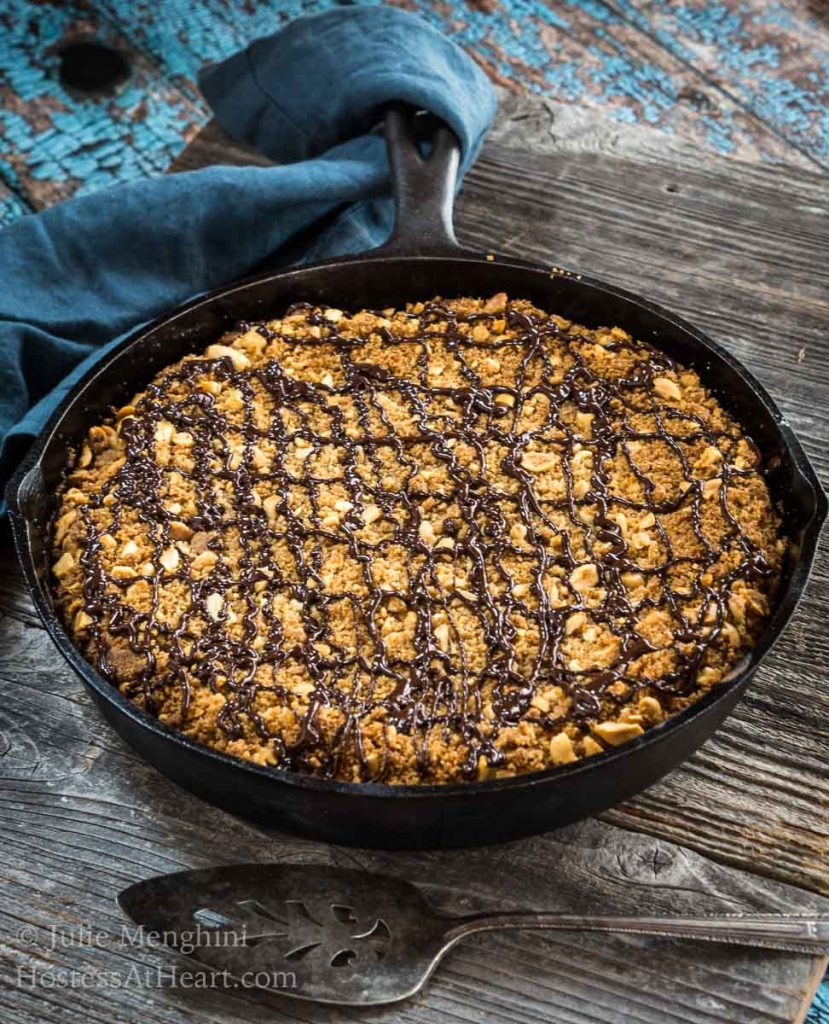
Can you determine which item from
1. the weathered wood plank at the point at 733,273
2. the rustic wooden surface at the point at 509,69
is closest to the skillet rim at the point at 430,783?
the weathered wood plank at the point at 733,273

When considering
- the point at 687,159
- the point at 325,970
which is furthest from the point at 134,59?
the point at 325,970

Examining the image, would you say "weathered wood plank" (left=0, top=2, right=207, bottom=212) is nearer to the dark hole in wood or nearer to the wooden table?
the dark hole in wood

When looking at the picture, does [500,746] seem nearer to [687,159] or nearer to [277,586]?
[277,586]

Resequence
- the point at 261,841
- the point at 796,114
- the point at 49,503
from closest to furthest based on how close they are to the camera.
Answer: the point at 261,841 < the point at 49,503 < the point at 796,114

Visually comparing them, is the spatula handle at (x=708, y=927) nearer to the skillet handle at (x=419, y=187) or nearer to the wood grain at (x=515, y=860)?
the wood grain at (x=515, y=860)

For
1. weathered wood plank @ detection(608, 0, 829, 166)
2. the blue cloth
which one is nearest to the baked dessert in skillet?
the blue cloth

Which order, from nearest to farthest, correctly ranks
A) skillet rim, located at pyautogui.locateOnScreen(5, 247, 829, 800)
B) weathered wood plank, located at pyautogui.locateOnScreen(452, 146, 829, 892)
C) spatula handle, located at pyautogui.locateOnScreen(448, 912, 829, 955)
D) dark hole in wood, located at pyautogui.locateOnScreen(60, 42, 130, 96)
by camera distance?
skillet rim, located at pyautogui.locateOnScreen(5, 247, 829, 800), spatula handle, located at pyautogui.locateOnScreen(448, 912, 829, 955), weathered wood plank, located at pyautogui.locateOnScreen(452, 146, 829, 892), dark hole in wood, located at pyautogui.locateOnScreen(60, 42, 130, 96)
